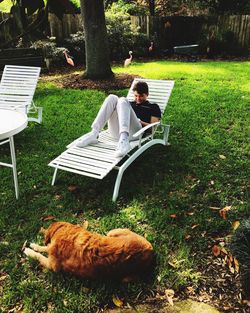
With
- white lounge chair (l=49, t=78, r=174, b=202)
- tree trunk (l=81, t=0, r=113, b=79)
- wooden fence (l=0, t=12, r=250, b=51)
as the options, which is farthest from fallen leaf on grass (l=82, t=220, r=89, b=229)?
wooden fence (l=0, t=12, r=250, b=51)

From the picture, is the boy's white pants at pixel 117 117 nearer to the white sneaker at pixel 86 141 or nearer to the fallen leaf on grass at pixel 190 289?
the white sneaker at pixel 86 141

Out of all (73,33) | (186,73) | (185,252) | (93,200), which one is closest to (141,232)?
(185,252)

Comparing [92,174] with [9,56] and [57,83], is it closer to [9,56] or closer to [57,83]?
[57,83]

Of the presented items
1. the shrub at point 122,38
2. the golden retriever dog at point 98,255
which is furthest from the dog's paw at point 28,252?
the shrub at point 122,38

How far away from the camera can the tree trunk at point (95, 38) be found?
27.7ft

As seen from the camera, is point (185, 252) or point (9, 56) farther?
point (9, 56)

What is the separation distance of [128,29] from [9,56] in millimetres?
→ 5208

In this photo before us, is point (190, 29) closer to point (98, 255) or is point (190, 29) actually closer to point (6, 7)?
point (6, 7)

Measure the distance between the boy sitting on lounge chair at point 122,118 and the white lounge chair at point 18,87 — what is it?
6.56ft

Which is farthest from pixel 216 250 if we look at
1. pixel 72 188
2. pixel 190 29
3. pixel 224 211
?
pixel 190 29

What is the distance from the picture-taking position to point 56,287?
9.15 feet

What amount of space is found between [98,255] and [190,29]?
13.9 metres

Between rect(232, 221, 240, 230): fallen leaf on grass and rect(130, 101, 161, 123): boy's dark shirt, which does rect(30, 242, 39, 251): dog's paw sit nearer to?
rect(232, 221, 240, 230): fallen leaf on grass

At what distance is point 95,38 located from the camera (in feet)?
28.4
